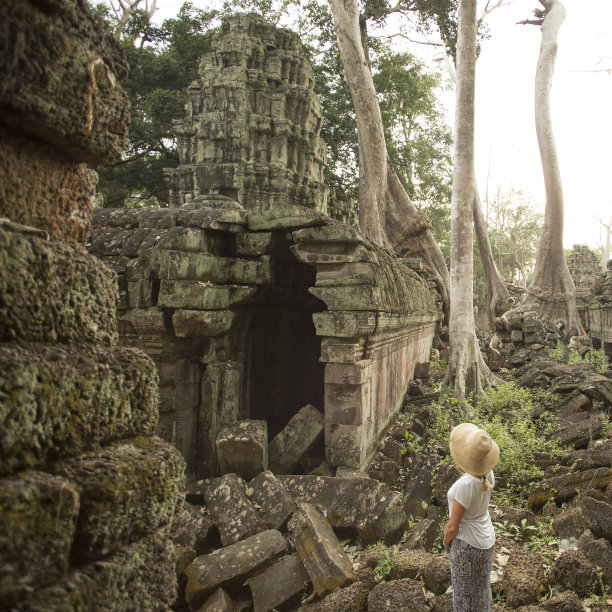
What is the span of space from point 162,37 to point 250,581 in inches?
→ 832

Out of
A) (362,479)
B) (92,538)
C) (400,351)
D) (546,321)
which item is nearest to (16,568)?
(92,538)

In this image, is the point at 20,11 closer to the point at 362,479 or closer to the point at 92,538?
the point at 92,538

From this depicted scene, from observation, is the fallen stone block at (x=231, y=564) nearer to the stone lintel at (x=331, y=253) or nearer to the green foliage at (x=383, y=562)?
the green foliage at (x=383, y=562)

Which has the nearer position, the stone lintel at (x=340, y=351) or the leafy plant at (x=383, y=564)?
the leafy plant at (x=383, y=564)

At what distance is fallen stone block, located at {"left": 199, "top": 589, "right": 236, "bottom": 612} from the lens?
7.84ft

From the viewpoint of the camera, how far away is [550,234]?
14422 mm

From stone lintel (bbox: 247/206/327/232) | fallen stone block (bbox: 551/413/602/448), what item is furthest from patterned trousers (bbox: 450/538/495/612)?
fallen stone block (bbox: 551/413/602/448)

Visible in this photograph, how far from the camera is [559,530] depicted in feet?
9.94

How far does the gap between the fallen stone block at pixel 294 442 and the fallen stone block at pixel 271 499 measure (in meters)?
0.66

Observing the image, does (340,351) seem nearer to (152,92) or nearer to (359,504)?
Result: (359,504)

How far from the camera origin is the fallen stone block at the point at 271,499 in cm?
305

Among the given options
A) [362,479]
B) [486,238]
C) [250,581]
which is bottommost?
[250,581]

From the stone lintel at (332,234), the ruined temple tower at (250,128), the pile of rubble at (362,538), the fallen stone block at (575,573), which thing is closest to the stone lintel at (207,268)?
the stone lintel at (332,234)

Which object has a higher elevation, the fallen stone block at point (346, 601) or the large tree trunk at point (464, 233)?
the large tree trunk at point (464, 233)
